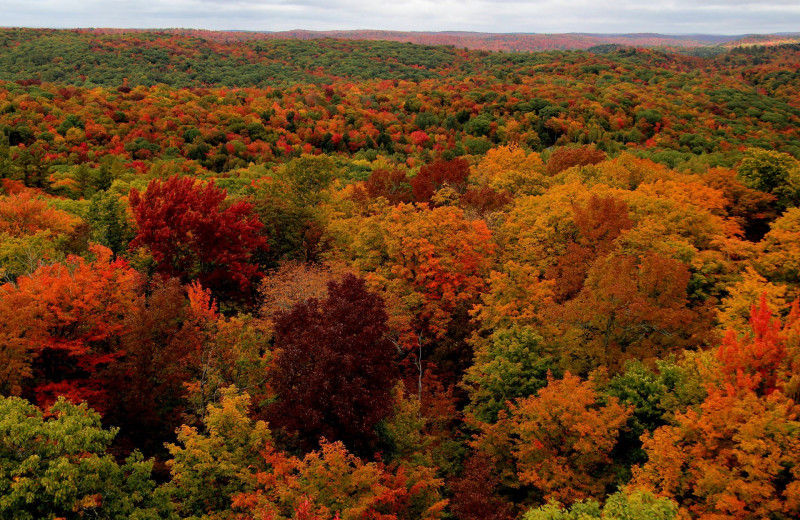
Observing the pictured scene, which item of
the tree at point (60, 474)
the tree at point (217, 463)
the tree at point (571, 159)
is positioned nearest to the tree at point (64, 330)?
the tree at point (60, 474)

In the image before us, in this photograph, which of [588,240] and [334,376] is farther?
[588,240]

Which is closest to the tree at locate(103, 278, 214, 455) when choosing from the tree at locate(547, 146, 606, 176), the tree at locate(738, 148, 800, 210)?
the tree at locate(547, 146, 606, 176)

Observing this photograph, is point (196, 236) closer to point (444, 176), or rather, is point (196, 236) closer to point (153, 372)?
point (153, 372)

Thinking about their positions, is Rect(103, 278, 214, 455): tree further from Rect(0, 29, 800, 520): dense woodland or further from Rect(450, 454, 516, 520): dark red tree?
Rect(450, 454, 516, 520): dark red tree

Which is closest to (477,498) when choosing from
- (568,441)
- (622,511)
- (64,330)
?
(568,441)

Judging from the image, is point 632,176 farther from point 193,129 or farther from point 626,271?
point 193,129
